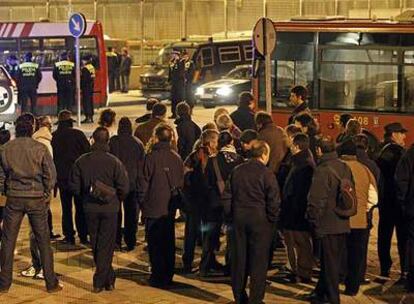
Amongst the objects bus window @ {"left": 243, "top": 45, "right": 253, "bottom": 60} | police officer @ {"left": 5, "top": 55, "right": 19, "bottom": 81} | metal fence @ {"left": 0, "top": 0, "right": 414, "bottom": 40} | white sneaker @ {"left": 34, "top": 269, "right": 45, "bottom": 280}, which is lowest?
white sneaker @ {"left": 34, "top": 269, "right": 45, "bottom": 280}

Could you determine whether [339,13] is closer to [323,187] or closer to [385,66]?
[385,66]

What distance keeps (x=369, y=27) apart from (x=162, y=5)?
83.6 ft

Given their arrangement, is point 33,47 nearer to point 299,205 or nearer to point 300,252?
point 300,252

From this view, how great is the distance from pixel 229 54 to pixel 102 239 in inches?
1016

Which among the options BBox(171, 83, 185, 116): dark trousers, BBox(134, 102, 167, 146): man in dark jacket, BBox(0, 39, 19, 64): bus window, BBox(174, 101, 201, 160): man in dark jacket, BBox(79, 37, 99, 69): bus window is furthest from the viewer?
BBox(79, 37, 99, 69): bus window

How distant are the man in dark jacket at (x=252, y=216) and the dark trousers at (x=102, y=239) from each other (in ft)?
4.67

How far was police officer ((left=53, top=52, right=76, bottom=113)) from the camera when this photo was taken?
2795cm

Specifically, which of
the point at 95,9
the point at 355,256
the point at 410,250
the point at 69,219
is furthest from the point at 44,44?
the point at 410,250

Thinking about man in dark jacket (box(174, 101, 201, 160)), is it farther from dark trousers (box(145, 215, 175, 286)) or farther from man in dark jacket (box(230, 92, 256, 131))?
dark trousers (box(145, 215, 175, 286))

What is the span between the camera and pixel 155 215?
37.6 ft

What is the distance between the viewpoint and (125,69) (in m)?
40.5

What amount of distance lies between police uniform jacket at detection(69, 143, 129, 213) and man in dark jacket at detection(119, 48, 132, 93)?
28.3 m

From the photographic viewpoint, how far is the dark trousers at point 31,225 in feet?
36.1

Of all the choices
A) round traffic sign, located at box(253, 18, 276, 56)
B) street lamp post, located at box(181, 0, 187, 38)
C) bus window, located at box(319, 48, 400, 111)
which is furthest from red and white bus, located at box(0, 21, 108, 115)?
round traffic sign, located at box(253, 18, 276, 56)
